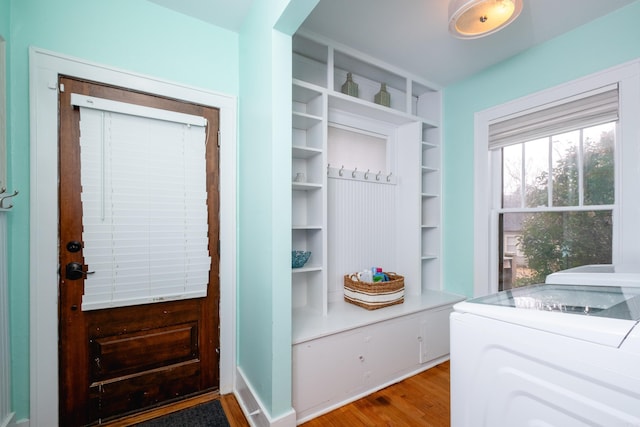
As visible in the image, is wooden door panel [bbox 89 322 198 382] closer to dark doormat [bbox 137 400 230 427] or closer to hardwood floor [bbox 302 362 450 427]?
dark doormat [bbox 137 400 230 427]

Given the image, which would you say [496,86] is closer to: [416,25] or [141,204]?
[416,25]

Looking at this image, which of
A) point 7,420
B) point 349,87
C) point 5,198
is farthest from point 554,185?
point 7,420

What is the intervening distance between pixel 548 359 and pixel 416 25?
A: 2.07m

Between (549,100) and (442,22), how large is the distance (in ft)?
3.36

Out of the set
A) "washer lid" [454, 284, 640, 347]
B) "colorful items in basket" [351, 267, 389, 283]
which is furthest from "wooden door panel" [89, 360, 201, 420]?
"washer lid" [454, 284, 640, 347]

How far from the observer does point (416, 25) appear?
6.40ft

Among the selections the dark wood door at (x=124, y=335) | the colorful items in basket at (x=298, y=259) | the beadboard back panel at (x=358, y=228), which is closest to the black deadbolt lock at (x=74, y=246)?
the dark wood door at (x=124, y=335)

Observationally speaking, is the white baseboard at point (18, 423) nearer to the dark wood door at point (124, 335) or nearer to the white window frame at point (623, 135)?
the dark wood door at point (124, 335)

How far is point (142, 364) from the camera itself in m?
1.75

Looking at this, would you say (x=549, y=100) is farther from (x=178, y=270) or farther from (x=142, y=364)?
(x=142, y=364)

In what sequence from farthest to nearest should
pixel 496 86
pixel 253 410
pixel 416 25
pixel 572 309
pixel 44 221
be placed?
pixel 496 86
pixel 416 25
pixel 253 410
pixel 44 221
pixel 572 309

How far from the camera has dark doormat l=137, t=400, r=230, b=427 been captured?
5.42ft

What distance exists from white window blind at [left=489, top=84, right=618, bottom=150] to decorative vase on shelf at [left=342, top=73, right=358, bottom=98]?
1246 mm

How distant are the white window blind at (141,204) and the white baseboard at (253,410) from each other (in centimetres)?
65
